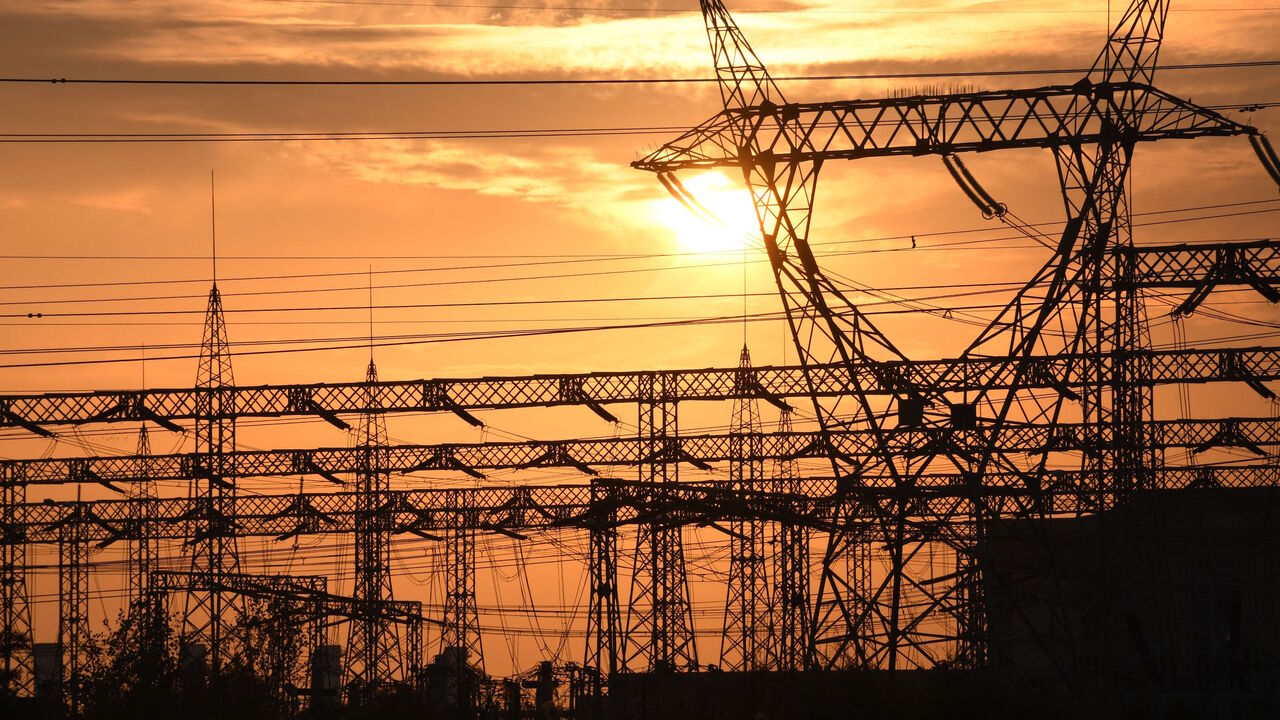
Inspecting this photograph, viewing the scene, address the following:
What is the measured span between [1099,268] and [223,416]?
22531 mm

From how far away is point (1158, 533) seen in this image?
124 ft

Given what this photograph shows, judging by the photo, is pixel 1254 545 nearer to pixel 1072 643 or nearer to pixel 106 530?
pixel 1072 643

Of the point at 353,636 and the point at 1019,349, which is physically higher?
the point at 1019,349

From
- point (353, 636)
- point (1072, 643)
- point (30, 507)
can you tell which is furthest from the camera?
point (30, 507)

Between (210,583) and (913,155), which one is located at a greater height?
(913,155)

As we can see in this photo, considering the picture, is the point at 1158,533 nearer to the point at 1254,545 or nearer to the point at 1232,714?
the point at 1254,545

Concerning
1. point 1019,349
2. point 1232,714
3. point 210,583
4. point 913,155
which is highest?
point 913,155

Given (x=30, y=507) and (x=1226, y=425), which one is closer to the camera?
(x=1226, y=425)

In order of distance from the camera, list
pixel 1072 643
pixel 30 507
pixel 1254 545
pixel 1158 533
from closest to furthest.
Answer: pixel 1072 643 → pixel 1158 533 → pixel 1254 545 → pixel 30 507

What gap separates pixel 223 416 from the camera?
3925cm

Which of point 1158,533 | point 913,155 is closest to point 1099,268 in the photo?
point 913,155

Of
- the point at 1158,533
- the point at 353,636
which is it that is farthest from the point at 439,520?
the point at 1158,533

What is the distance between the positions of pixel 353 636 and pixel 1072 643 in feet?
96.9

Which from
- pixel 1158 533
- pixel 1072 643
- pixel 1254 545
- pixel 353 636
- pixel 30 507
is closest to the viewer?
pixel 1072 643
